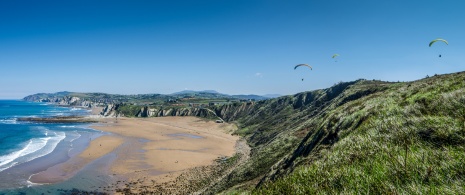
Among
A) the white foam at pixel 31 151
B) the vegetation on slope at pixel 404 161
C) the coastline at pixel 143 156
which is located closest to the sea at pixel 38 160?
the white foam at pixel 31 151

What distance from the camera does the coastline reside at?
49.0 metres

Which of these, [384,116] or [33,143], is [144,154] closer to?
[33,143]

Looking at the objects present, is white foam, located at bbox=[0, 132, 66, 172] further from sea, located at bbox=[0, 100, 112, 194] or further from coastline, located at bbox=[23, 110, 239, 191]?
coastline, located at bbox=[23, 110, 239, 191]

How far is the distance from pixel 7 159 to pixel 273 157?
52532mm

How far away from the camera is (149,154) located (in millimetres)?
67875

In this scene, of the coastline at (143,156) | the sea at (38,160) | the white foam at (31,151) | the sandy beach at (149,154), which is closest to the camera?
the sea at (38,160)

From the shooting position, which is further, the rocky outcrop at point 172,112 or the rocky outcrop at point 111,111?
the rocky outcrop at point 111,111

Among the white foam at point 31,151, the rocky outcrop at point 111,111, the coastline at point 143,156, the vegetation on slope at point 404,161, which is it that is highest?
the vegetation on slope at point 404,161

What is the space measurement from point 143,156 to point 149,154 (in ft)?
8.10

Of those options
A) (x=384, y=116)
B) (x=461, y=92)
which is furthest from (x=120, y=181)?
(x=461, y=92)

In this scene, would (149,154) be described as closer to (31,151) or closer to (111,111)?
(31,151)

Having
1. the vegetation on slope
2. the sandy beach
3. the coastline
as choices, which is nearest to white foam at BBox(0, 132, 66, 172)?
the coastline

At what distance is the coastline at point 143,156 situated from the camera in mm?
49031

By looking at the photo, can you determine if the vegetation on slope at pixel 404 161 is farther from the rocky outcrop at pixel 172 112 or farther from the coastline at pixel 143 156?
the rocky outcrop at pixel 172 112
